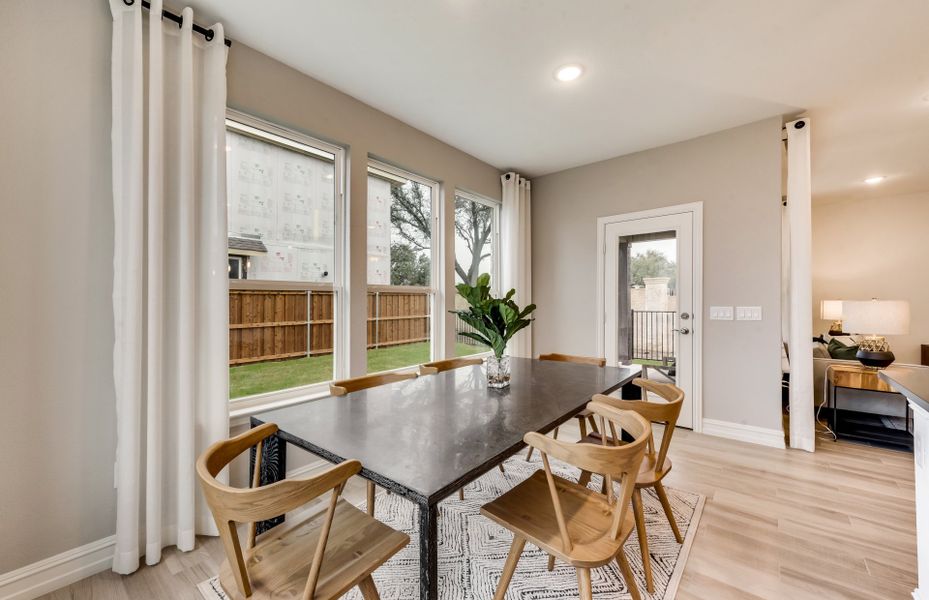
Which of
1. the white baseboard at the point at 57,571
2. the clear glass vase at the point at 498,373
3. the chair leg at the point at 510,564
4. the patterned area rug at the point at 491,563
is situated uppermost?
→ the clear glass vase at the point at 498,373

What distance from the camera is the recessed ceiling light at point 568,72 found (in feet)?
8.06

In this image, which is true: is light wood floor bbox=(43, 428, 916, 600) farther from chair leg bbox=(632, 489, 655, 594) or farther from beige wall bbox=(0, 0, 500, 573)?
beige wall bbox=(0, 0, 500, 573)

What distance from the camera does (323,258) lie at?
109 inches

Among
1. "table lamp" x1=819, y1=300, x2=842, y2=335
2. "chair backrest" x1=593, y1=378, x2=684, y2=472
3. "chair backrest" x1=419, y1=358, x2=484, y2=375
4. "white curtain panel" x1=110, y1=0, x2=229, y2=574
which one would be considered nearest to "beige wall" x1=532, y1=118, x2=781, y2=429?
"chair backrest" x1=419, y1=358, x2=484, y2=375

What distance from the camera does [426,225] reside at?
3.62 m

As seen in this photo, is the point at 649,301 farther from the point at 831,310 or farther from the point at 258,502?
the point at 258,502

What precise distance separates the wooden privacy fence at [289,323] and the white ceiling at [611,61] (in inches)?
61.3

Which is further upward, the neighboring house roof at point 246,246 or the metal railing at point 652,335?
the neighboring house roof at point 246,246

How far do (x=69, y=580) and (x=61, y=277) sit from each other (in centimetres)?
134

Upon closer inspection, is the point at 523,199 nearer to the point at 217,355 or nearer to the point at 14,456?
the point at 217,355

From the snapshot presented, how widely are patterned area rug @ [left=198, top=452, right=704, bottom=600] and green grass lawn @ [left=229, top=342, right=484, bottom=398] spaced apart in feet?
3.29

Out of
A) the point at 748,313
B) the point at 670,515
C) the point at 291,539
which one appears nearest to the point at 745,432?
the point at 748,313

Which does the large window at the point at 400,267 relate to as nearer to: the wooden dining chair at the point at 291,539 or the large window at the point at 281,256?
the large window at the point at 281,256

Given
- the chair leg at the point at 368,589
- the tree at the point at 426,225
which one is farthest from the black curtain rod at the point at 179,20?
the chair leg at the point at 368,589
